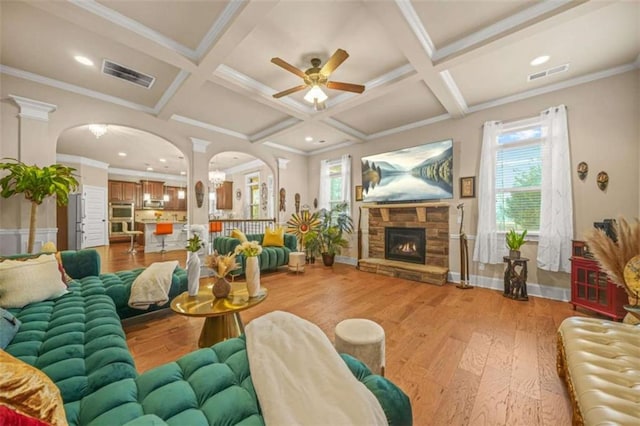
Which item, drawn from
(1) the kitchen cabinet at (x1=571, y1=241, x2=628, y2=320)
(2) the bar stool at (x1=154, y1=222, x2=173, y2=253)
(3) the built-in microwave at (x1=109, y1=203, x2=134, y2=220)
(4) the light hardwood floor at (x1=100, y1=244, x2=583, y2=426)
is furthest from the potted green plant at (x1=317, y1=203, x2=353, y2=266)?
(3) the built-in microwave at (x1=109, y1=203, x2=134, y2=220)

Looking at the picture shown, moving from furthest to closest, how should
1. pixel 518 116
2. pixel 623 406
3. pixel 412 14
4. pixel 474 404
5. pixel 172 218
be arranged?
1. pixel 172 218
2. pixel 518 116
3. pixel 412 14
4. pixel 474 404
5. pixel 623 406

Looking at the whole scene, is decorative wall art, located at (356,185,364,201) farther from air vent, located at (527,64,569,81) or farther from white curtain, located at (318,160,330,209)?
air vent, located at (527,64,569,81)

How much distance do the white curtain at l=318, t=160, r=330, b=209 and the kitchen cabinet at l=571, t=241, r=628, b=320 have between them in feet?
14.5

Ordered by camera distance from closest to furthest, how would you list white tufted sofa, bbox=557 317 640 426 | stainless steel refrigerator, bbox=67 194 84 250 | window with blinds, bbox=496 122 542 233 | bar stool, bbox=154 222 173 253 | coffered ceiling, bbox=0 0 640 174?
white tufted sofa, bbox=557 317 640 426 < coffered ceiling, bbox=0 0 640 174 < window with blinds, bbox=496 122 542 233 < stainless steel refrigerator, bbox=67 194 84 250 < bar stool, bbox=154 222 173 253

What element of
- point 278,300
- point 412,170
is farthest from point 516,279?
point 278,300

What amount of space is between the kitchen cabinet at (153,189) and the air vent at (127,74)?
7.67 m

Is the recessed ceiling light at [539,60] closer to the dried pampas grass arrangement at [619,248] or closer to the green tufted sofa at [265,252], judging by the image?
the dried pampas grass arrangement at [619,248]

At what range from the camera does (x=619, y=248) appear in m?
1.52

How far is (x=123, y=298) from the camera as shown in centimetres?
242

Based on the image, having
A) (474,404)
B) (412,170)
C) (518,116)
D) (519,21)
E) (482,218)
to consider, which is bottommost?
(474,404)

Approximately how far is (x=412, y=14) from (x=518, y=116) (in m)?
2.58

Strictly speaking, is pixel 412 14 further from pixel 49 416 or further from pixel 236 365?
pixel 49 416

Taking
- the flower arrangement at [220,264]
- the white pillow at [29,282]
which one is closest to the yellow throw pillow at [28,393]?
the flower arrangement at [220,264]

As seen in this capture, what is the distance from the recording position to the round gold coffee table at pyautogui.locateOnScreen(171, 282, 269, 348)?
186 centimetres
